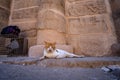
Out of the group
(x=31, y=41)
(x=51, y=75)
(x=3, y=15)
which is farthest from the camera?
(x=3, y=15)

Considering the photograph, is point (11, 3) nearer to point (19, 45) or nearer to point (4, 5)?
point (4, 5)

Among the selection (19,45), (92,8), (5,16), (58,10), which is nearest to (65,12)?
(58,10)

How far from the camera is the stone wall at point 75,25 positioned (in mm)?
2938

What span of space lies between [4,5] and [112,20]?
2.72 metres

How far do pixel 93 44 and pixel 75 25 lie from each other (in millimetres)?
584

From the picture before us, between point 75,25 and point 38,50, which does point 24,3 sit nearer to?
point 75,25

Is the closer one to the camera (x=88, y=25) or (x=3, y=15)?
(x=88, y=25)

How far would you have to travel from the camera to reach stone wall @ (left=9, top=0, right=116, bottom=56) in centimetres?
294

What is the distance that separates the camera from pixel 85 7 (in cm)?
337

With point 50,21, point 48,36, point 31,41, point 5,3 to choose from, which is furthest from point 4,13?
point 48,36

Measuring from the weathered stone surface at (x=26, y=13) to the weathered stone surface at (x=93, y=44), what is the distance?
115cm

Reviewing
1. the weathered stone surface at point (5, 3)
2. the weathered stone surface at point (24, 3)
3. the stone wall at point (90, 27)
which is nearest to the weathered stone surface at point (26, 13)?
the weathered stone surface at point (24, 3)

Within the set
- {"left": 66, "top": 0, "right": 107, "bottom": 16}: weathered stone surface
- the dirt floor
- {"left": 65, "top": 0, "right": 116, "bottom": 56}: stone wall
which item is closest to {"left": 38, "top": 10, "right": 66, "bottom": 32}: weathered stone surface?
{"left": 65, "top": 0, "right": 116, "bottom": 56}: stone wall

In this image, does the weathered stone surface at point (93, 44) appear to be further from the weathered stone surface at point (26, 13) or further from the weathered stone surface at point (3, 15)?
A: the weathered stone surface at point (3, 15)
